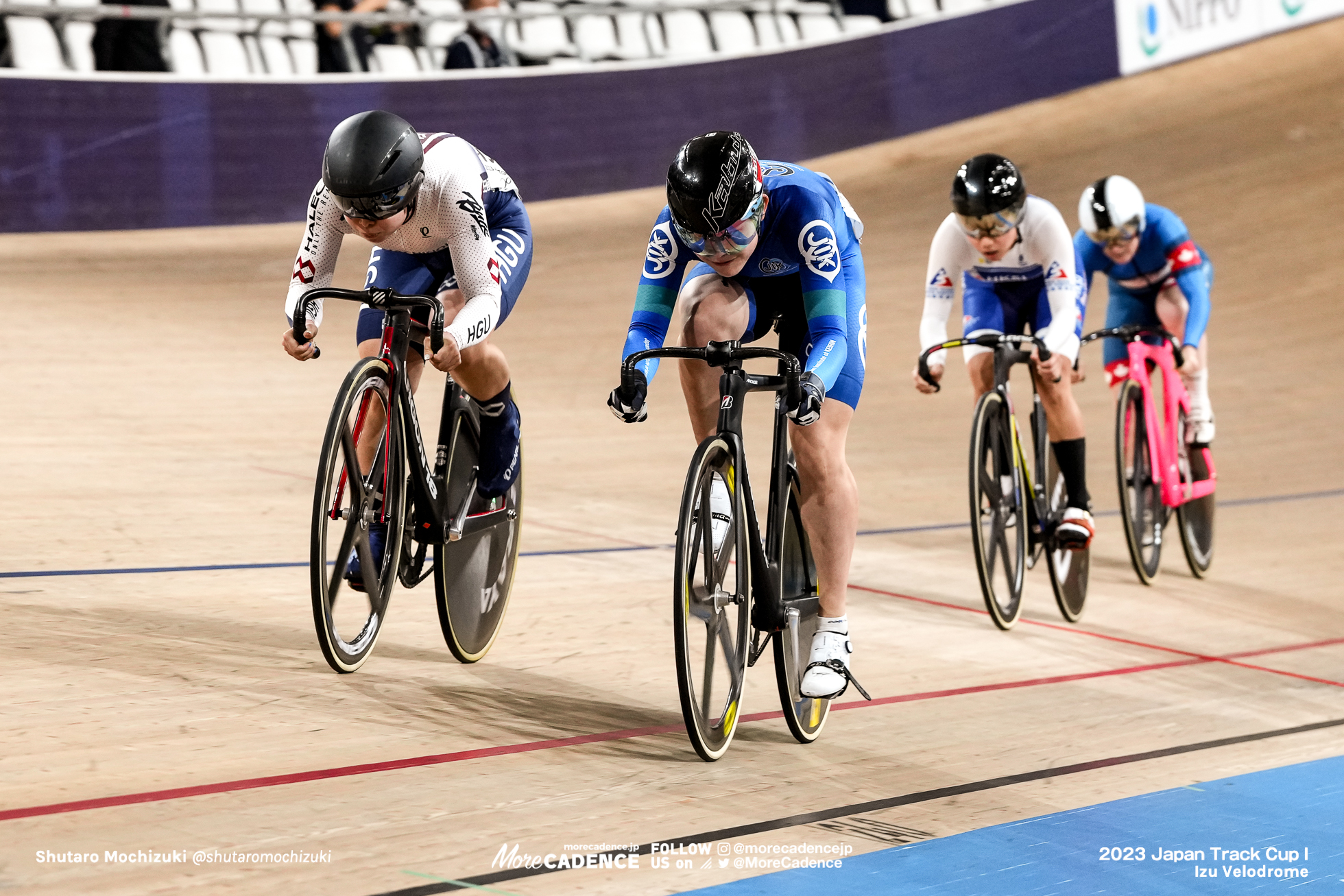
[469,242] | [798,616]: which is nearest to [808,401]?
[798,616]

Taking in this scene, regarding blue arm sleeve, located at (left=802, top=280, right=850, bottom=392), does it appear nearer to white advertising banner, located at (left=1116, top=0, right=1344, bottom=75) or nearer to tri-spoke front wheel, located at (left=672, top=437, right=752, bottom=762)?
tri-spoke front wheel, located at (left=672, top=437, right=752, bottom=762)

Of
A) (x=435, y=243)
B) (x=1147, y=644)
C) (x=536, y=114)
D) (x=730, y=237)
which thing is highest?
(x=536, y=114)

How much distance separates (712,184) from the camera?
2555 mm

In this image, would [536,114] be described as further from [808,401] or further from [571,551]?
[808,401]

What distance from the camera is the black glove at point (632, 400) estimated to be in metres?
2.58

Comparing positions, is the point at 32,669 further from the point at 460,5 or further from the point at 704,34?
the point at 704,34

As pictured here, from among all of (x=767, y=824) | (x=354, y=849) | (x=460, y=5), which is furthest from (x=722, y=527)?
(x=460, y=5)

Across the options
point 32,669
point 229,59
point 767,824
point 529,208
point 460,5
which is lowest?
point 767,824

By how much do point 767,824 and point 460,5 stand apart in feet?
32.0

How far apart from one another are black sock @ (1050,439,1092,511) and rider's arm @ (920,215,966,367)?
0.50 m

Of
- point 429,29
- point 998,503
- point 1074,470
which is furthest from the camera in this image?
point 429,29

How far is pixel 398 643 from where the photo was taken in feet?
10.8

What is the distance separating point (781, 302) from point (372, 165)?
86 cm

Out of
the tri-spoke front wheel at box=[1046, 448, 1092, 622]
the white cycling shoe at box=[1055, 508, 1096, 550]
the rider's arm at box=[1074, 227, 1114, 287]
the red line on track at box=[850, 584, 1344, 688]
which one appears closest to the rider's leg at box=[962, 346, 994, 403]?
the tri-spoke front wheel at box=[1046, 448, 1092, 622]
